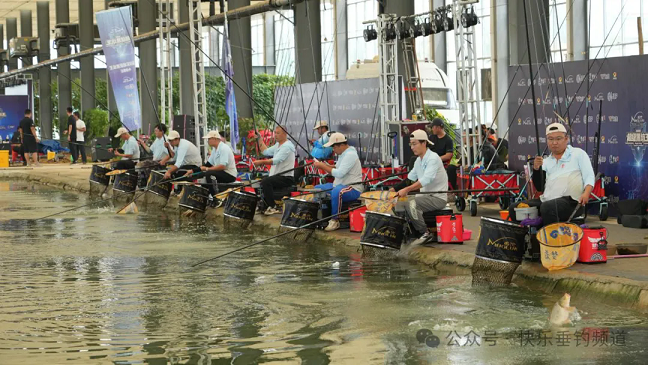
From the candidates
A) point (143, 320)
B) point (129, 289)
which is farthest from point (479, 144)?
point (143, 320)

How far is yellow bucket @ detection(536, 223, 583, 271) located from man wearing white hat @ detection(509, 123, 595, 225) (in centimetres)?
36

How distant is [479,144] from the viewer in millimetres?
19578

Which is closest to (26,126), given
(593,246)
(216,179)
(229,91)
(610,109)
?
(229,91)

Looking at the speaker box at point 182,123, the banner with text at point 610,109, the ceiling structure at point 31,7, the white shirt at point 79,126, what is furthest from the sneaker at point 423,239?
the ceiling structure at point 31,7

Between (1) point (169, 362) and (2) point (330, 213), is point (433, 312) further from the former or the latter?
(2) point (330, 213)

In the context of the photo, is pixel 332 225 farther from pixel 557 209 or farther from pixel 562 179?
pixel 557 209

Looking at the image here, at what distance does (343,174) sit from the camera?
15391 millimetres

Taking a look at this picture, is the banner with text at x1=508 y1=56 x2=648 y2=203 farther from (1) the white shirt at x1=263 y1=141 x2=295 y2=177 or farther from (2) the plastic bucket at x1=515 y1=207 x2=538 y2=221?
(2) the plastic bucket at x1=515 y1=207 x2=538 y2=221

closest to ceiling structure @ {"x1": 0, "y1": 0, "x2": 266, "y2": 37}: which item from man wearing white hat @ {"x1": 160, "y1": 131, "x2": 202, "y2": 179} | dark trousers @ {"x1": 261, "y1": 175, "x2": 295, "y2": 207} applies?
man wearing white hat @ {"x1": 160, "y1": 131, "x2": 202, "y2": 179}

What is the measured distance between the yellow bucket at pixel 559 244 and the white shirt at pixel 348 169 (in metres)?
4.83

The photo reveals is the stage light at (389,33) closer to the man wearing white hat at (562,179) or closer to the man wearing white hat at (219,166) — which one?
the man wearing white hat at (219,166)

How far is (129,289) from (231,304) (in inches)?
60.2

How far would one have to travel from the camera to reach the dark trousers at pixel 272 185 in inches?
707

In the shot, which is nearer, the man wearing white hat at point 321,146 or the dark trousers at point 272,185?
the dark trousers at point 272,185
